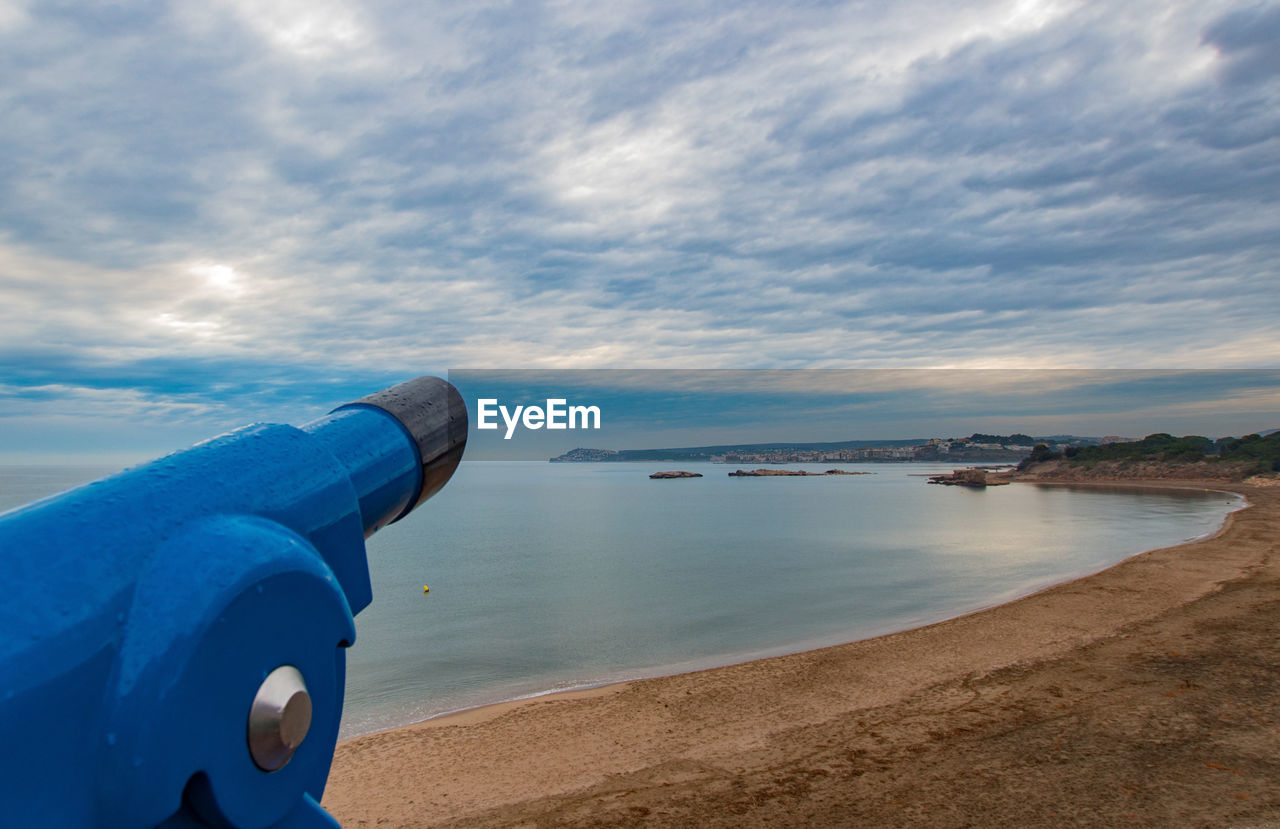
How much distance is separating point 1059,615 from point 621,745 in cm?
1023

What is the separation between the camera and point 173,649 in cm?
108

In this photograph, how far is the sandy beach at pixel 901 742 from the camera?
5.15 meters

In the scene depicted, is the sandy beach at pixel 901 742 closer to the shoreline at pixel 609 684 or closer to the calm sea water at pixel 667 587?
the shoreline at pixel 609 684

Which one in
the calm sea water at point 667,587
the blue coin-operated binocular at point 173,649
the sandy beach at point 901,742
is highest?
the blue coin-operated binocular at point 173,649

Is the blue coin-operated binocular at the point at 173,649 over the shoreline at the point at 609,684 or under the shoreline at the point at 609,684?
over

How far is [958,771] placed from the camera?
5770 mm

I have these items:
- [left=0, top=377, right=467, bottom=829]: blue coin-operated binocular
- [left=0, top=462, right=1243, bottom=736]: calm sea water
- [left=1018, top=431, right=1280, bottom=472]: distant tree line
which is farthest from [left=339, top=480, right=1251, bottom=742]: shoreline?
[left=1018, top=431, right=1280, bottom=472]: distant tree line

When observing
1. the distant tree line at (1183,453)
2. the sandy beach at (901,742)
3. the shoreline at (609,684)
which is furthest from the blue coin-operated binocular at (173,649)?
the distant tree line at (1183,453)

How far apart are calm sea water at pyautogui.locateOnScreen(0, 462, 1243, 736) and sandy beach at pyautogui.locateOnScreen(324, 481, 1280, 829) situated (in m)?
2.79

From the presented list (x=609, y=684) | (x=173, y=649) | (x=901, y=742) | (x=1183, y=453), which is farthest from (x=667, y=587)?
(x=1183, y=453)

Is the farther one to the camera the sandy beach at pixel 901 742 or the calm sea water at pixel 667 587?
the calm sea water at pixel 667 587

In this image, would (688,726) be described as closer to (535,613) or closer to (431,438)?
(431,438)

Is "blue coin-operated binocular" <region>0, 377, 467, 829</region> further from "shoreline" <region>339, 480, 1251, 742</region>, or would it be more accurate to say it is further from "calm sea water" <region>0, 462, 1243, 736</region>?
"shoreline" <region>339, 480, 1251, 742</region>

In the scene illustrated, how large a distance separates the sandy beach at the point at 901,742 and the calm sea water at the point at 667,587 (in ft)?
9.16
